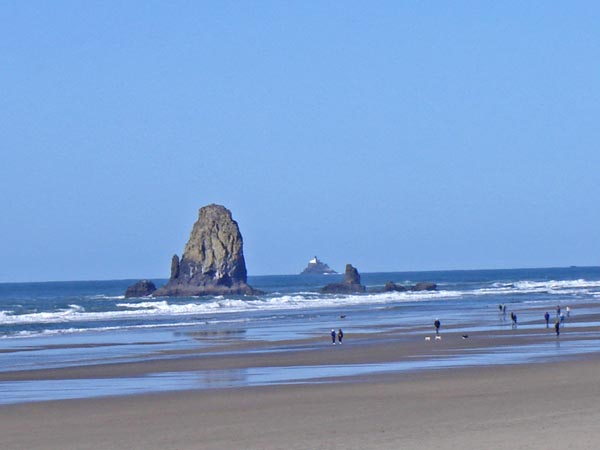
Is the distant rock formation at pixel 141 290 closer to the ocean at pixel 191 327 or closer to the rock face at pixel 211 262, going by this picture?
the rock face at pixel 211 262

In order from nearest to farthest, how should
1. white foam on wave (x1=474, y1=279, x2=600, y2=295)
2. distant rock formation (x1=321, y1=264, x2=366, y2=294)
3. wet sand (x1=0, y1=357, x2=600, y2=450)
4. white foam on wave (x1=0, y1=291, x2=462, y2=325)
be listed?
wet sand (x1=0, y1=357, x2=600, y2=450) < white foam on wave (x1=0, y1=291, x2=462, y2=325) < white foam on wave (x1=474, y1=279, x2=600, y2=295) < distant rock formation (x1=321, y1=264, x2=366, y2=294)

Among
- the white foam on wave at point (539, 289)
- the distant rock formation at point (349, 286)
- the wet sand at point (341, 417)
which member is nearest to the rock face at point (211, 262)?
the distant rock formation at point (349, 286)

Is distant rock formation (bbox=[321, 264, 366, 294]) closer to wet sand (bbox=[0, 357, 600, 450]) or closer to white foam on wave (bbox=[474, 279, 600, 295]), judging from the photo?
white foam on wave (bbox=[474, 279, 600, 295])

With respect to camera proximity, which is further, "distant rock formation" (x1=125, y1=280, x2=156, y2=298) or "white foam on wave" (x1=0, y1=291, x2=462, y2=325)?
"distant rock formation" (x1=125, y1=280, x2=156, y2=298)

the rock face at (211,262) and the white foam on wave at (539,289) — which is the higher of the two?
the rock face at (211,262)

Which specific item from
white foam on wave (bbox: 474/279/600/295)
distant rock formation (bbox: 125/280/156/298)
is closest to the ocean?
white foam on wave (bbox: 474/279/600/295)

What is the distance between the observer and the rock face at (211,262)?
10925cm

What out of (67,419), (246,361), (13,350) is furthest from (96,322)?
(67,419)

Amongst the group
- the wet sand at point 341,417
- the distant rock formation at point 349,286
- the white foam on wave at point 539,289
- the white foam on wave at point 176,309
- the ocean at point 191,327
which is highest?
the distant rock formation at point 349,286

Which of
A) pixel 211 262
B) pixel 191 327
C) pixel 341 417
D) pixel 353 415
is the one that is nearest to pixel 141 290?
pixel 211 262

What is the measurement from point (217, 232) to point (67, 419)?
305ft

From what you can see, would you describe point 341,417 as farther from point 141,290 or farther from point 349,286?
Result: point 349,286

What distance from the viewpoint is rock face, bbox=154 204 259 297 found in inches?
4301

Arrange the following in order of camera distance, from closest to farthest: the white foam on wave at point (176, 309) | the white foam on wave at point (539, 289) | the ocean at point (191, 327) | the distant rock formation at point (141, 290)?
the ocean at point (191, 327) → the white foam on wave at point (176, 309) → the white foam on wave at point (539, 289) → the distant rock formation at point (141, 290)
